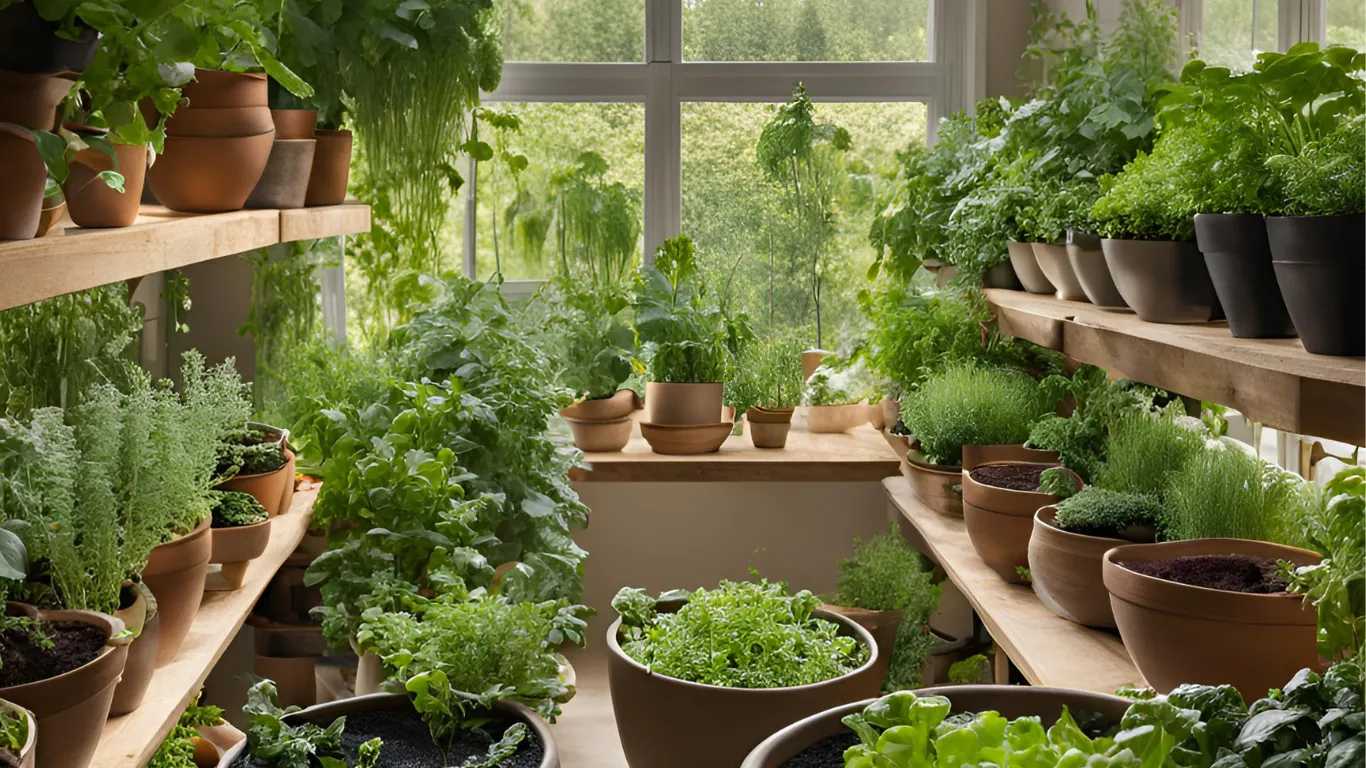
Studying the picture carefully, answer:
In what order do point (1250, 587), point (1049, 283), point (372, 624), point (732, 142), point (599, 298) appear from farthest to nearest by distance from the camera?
point (732, 142), point (599, 298), point (1049, 283), point (372, 624), point (1250, 587)

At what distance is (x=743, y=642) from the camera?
6.50 ft

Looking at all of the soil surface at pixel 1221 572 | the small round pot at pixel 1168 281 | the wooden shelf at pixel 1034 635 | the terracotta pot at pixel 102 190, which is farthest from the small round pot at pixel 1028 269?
the terracotta pot at pixel 102 190

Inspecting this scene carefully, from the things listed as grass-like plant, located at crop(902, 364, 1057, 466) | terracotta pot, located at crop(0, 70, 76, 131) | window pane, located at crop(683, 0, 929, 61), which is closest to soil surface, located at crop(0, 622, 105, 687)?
terracotta pot, located at crop(0, 70, 76, 131)

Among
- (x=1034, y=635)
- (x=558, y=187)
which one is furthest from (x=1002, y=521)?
(x=558, y=187)

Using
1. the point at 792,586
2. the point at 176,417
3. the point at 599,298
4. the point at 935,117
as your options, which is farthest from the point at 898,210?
the point at 176,417

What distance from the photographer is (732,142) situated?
3.59 m

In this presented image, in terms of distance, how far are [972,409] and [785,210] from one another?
112cm

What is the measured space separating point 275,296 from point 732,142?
1328mm

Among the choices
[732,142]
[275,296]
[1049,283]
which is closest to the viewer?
[1049,283]

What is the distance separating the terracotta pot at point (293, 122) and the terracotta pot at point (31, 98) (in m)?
1.14

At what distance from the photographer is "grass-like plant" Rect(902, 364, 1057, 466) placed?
106 inches

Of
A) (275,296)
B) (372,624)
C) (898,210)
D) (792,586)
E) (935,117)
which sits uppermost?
(935,117)

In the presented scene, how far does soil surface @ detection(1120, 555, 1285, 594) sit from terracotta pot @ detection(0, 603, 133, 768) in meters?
1.26

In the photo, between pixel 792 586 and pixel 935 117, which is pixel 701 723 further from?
pixel 935 117
